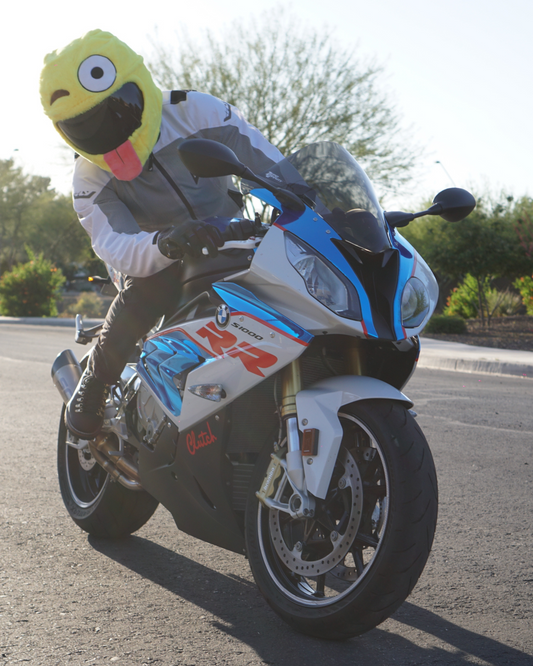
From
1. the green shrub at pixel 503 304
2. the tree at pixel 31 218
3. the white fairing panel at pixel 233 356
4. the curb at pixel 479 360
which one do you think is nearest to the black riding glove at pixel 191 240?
the white fairing panel at pixel 233 356

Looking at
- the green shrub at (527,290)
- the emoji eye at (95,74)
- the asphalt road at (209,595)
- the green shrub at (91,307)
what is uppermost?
the green shrub at (527,290)

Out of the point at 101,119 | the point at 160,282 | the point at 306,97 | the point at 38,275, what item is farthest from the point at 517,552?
the point at 38,275

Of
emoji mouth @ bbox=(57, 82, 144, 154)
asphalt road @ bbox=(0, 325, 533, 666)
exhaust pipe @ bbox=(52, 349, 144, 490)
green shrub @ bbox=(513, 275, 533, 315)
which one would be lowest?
asphalt road @ bbox=(0, 325, 533, 666)

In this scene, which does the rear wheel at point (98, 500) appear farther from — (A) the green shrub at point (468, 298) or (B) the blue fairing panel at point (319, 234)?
(A) the green shrub at point (468, 298)

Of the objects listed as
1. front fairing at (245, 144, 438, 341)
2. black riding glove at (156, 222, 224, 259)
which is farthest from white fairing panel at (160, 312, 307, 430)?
black riding glove at (156, 222, 224, 259)

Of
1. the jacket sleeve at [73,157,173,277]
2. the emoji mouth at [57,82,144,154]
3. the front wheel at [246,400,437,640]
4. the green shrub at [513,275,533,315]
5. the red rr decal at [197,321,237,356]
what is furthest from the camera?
the green shrub at [513,275,533,315]

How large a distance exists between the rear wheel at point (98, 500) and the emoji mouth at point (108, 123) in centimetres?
144

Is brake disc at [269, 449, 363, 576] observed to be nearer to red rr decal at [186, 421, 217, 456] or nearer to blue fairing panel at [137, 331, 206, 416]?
red rr decal at [186, 421, 217, 456]

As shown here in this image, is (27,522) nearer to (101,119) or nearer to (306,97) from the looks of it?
(101,119)

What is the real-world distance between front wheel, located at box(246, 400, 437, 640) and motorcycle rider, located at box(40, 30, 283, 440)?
2.53ft

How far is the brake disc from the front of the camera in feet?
7.45

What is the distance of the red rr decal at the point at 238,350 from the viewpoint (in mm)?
2361

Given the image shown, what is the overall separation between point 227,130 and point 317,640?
2077mm

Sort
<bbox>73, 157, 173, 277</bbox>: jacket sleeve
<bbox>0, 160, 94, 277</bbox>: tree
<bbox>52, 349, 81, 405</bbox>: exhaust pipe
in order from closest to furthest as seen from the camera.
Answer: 1. <bbox>73, 157, 173, 277</bbox>: jacket sleeve
2. <bbox>52, 349, 81, 405</bbox>: exhaust pipe
3. <bbox>0, 160, 94, 277</bbox>: tree
